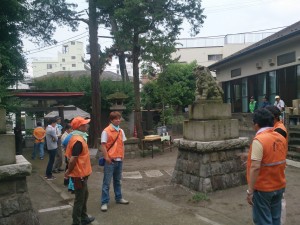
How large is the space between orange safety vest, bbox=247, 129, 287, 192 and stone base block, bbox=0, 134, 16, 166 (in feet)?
10.7

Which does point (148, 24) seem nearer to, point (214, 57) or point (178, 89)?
point (178, 89)

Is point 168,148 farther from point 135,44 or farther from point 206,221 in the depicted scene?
point 206,221

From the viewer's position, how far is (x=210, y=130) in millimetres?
7488

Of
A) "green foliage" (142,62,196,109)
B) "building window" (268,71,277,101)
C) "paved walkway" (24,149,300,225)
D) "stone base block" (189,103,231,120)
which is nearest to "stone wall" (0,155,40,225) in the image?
"paved walkway" (24,149,300,225)

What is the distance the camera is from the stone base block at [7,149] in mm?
4547

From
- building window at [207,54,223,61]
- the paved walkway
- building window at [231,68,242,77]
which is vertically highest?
building window at [207,54,223,61]

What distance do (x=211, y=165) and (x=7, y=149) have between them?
14.6ft

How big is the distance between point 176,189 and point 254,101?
1053 centimetres

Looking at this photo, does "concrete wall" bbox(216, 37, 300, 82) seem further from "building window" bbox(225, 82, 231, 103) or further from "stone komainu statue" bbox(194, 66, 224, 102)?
"stone komainu statue" bbox(194, 66, 224, 102)

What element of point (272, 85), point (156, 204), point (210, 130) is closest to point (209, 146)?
point (210, 130)

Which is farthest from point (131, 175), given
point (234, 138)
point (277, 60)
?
point (277, 60)

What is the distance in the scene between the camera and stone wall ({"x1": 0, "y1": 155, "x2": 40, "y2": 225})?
444 cm

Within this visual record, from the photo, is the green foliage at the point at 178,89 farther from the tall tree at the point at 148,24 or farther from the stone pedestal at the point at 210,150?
the stone pedestal at the point at 210,150

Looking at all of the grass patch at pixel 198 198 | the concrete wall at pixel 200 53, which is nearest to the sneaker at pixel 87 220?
the grass patch at pixel 198 198
